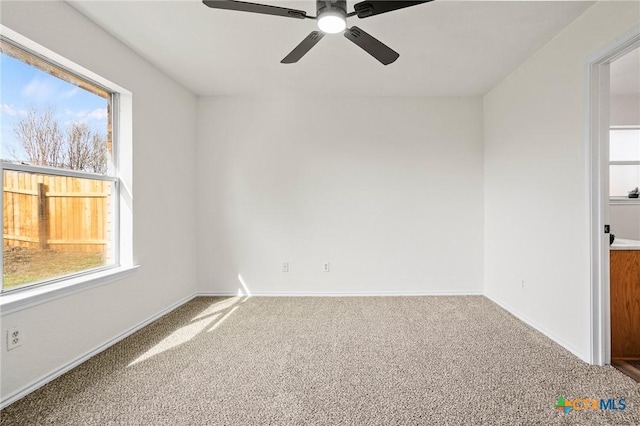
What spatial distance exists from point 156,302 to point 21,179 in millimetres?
1599

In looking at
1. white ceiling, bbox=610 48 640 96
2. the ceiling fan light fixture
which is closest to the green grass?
the ceiling fan light fixture

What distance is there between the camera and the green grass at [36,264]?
5.92ft

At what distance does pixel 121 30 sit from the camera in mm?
2312

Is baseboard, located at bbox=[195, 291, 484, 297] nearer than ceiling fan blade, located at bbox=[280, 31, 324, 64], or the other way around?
ceiling fan blade, located at bbox=[280, 31, 324, 64]

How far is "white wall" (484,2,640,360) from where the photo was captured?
2150mm

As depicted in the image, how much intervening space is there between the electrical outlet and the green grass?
28 cm

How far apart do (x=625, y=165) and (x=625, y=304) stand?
1.94 meters

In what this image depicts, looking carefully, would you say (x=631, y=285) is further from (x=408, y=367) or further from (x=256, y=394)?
(x=256, y=394)

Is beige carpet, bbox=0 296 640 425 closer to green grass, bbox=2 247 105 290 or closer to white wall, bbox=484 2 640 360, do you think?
white wall, bbox=484 2 640 360

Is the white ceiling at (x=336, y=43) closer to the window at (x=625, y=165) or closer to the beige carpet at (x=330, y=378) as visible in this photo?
the window at (x=625, y=165)

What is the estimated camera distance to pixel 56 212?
212 centimetres

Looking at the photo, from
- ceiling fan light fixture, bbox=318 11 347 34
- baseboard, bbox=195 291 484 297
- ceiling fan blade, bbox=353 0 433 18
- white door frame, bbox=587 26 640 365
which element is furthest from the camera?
baseboard, bbox=195 291 484 297

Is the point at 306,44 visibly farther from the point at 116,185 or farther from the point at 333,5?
the point at 116,185

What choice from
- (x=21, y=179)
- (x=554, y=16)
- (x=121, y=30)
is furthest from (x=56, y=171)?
(x=554, y=16)
